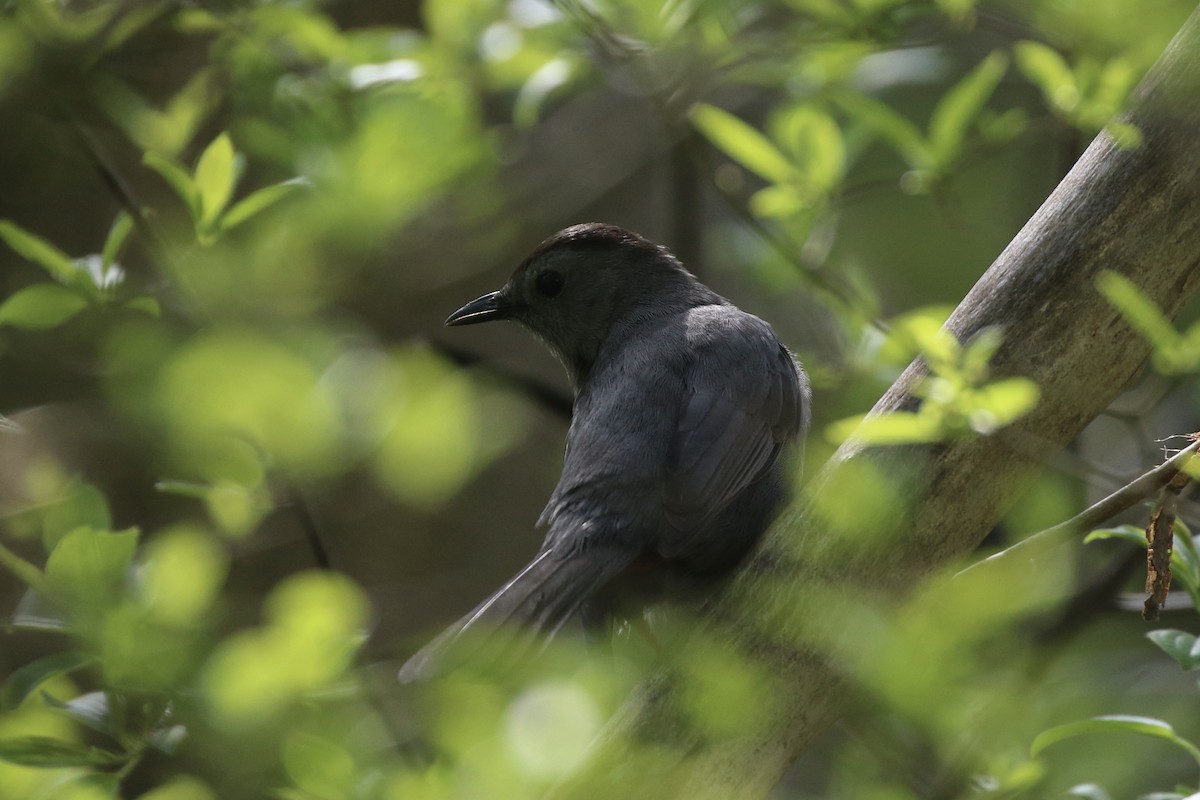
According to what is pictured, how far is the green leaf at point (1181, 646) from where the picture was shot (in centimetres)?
216

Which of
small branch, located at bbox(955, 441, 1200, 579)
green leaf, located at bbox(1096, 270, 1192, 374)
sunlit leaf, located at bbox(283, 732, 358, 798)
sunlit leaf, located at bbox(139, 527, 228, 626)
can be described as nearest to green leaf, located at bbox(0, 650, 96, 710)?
sunlit leaf, located at bbox(139, 527, 228, 626)

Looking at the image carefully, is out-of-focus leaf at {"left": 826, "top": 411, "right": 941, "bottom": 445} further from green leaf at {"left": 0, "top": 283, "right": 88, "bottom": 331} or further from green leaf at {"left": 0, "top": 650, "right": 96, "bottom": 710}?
green leaf at {"left": 0, "top": 283, "right": 88, "bottom": 331}

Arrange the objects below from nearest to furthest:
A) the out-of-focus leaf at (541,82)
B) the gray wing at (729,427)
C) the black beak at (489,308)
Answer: the gray wing at (729,427) < the out-of-focus leaf at (541,82) < the black beak at (489,308)

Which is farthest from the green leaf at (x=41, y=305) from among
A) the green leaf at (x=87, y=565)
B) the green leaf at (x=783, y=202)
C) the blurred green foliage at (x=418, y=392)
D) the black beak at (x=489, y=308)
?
the green leaf at (x=783, y=202)

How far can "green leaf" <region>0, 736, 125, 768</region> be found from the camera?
230 cm

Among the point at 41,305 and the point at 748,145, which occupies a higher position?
the point at 748,145

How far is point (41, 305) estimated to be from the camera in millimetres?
2785

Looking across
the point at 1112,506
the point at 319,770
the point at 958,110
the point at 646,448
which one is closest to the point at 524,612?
the point at 319,770

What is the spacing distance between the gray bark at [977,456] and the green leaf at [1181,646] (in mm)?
388

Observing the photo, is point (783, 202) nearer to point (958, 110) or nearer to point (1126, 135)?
point (958, 110)

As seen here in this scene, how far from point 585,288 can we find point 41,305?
5.49ft

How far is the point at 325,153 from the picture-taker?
346 centimetres

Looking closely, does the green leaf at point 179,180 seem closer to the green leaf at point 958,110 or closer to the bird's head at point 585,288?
the bird's head at point 585,288

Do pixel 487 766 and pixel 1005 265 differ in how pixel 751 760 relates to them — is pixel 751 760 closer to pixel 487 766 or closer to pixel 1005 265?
pixel 487 766
